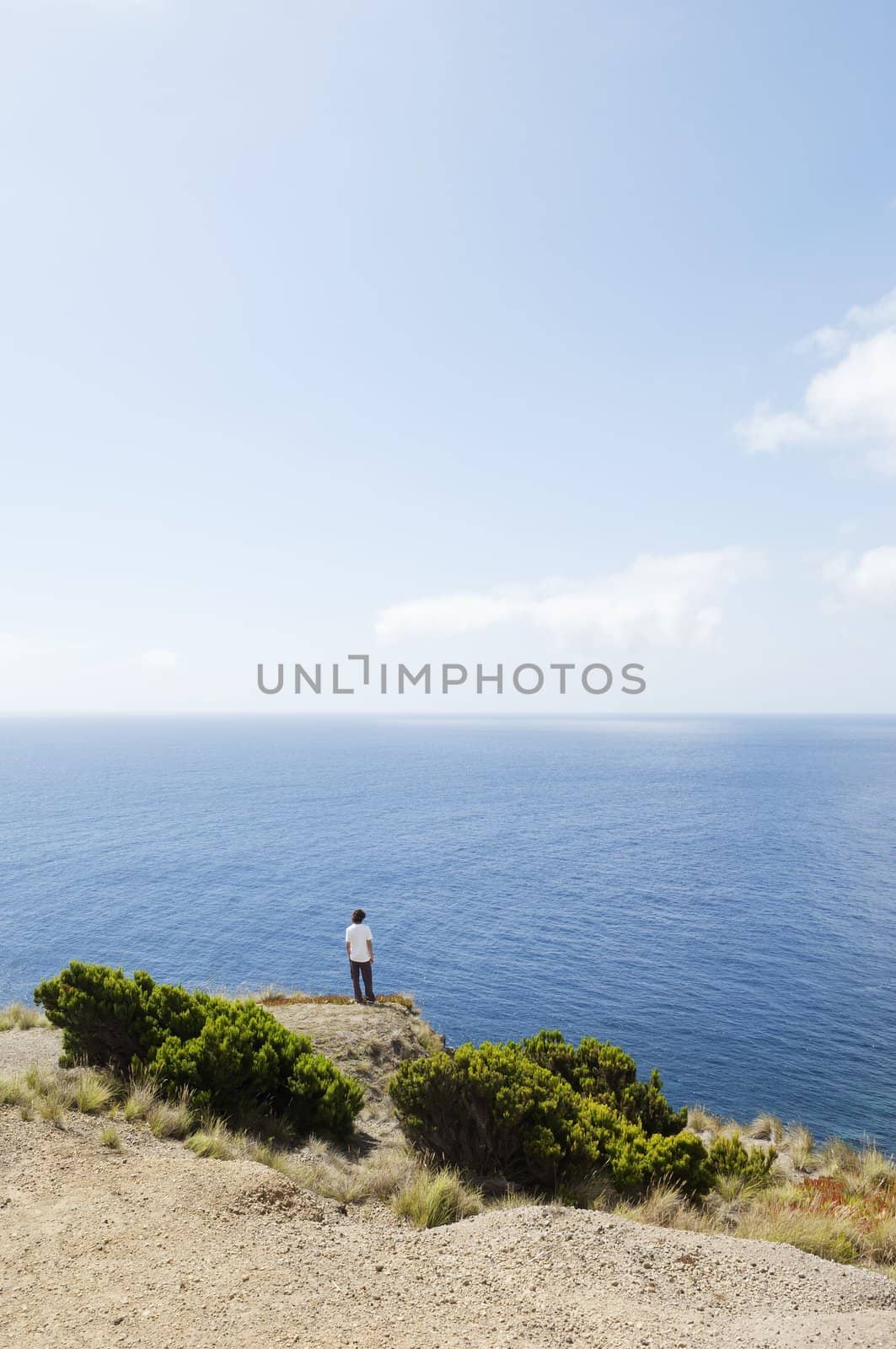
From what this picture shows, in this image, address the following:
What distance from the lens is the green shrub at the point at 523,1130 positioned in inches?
396

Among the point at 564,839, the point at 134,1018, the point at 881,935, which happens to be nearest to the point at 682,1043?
the point at 881,935

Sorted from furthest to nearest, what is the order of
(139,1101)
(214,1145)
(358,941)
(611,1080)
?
(358,941) → (611,1080) → (139,1101) → (214,1145)

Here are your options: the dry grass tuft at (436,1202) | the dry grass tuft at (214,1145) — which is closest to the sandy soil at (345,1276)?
the dry grass tuft at (436,1202)

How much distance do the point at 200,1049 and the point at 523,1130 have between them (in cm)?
529

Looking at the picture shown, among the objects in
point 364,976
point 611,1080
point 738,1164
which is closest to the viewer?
point 738,1164

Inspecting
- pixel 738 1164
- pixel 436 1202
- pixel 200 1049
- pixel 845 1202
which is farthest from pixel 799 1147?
pixel 200 1049

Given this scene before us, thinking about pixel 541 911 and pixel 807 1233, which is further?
pixel 541 911

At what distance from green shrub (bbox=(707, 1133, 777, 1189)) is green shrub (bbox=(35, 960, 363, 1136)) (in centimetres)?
667

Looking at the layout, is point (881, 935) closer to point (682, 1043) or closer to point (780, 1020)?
point (780, 1020)

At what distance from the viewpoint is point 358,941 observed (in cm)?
1678

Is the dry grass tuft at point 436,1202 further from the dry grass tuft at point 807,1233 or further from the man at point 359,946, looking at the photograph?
the man at point 359,946

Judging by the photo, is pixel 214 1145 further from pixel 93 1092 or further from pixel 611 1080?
pixel 611 1080

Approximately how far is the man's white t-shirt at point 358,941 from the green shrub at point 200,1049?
4.11 metres

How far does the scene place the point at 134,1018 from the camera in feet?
40.0
